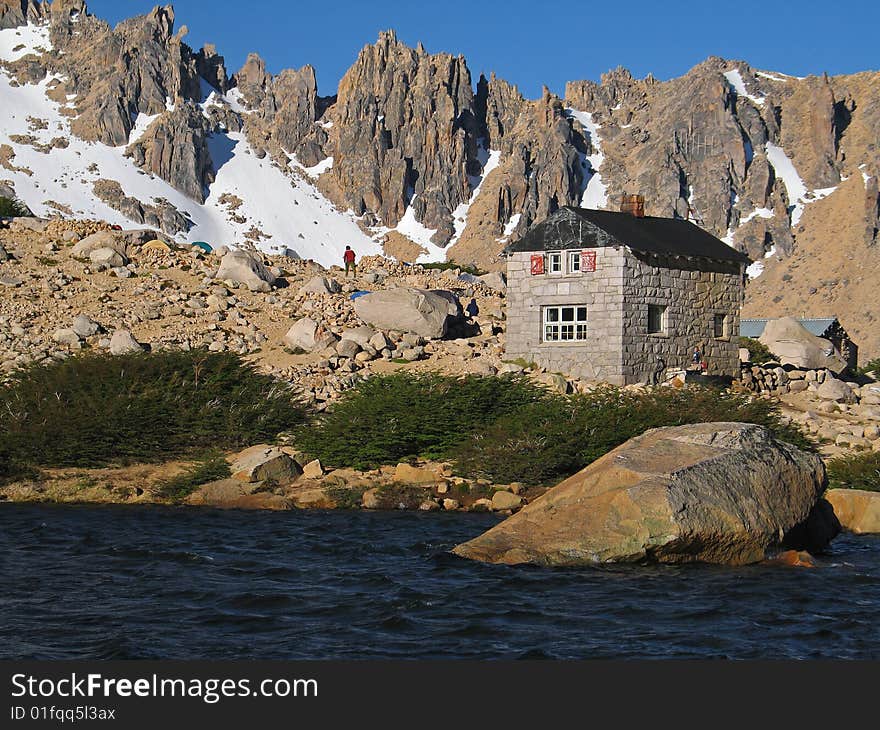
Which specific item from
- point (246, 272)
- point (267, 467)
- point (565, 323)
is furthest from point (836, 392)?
point (246, 272)

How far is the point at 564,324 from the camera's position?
114ft

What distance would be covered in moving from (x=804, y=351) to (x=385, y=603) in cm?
2738

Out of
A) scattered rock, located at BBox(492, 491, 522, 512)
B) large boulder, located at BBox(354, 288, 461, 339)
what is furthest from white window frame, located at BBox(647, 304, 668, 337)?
scattered rock, located at BBox(492, 491, 522, 512)

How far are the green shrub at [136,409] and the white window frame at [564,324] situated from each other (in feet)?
28.5

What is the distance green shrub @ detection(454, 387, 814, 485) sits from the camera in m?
26.2

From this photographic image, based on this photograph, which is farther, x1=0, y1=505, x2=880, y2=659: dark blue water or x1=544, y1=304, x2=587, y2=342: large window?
x1=544, y1=304, x2=587, y2=342: large window

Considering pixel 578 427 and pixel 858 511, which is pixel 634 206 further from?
pixel 858 511

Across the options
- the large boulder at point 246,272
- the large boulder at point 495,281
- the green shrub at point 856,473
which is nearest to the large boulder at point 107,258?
the large boulder at point 246,272

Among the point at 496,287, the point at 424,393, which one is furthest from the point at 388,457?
the point at 496,287

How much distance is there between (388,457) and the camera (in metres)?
27.7

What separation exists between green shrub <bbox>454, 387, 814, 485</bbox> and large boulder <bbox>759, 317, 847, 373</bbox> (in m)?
8.69

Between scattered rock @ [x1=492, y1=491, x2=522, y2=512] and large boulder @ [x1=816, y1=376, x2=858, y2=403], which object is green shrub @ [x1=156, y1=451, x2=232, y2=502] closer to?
scattered rock @ [x1=492, y1=491, x2=522, y2=512]

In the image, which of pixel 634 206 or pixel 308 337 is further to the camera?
pixel 634 206

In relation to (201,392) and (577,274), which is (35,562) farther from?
(577,274)
